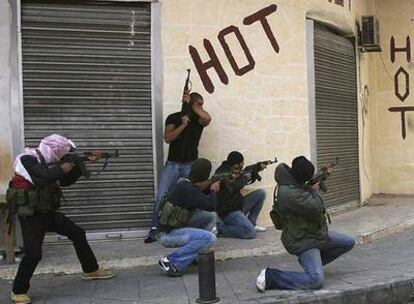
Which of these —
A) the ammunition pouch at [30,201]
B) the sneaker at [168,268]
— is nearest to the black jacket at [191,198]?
the sneaker at [168,268]

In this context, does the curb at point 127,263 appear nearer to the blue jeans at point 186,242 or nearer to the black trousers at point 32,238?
the blue jeans at point 186,242

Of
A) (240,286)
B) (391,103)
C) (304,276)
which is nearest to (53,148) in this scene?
(240,286)

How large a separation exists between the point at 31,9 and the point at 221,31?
2.38 meters

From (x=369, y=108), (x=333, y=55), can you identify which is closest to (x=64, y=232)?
(x=333, y=55)

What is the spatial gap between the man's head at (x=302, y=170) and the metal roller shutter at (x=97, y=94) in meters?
2.68

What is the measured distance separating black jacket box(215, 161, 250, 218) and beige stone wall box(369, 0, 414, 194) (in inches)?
183

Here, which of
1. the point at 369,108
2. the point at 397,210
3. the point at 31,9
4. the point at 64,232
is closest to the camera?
the point at 64,232

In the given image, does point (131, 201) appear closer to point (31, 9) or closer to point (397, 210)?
point (31, 9)

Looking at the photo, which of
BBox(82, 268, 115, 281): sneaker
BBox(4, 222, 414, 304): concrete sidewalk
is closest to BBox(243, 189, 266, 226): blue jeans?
BBox(4, 222, 414, 304): concrete sidewalk

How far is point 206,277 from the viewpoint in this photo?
5242 mm

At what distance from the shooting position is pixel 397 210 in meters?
9.73

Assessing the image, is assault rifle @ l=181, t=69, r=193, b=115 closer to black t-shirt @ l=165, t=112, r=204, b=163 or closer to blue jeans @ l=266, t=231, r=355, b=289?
black t-shirt @ l=165, t=112, r=204, b=163

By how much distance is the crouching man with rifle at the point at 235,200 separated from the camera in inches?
290

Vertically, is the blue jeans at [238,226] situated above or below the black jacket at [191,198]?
below
